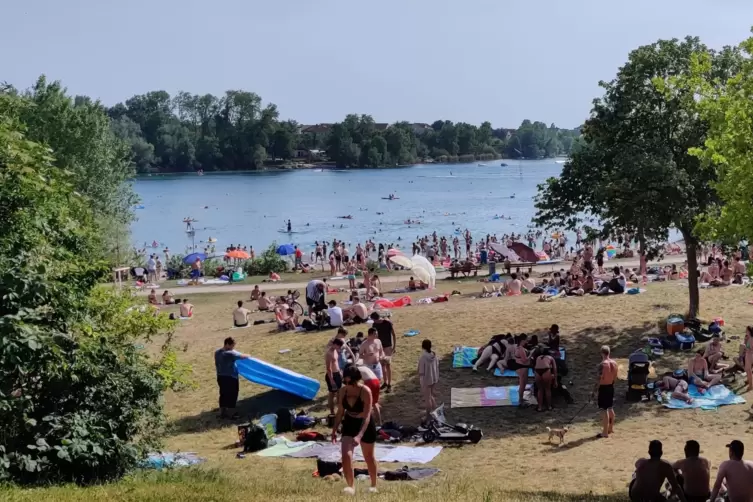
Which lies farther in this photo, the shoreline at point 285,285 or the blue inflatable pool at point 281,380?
the shoreline at point 285,285

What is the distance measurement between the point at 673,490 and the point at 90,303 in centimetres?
737

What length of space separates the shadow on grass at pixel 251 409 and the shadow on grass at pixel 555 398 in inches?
58.8

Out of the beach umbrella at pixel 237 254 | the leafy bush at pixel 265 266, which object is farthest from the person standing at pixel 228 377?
the beach umbrella at pixel 237 254

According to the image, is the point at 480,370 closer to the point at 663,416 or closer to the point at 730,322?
the point at 663,416

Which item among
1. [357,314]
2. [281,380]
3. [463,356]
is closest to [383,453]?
[281,380]

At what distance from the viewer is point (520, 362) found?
15.0 meters

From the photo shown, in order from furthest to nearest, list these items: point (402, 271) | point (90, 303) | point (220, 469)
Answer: point (402, 271) → point (220, 469) → point (90, 303)

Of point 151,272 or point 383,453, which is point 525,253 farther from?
point 383,453

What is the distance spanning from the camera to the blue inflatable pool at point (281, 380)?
50.2ft

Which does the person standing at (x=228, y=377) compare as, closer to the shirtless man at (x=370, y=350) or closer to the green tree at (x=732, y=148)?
the shirtless man at (x=370, y=350)

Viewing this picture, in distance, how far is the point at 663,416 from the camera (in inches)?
546

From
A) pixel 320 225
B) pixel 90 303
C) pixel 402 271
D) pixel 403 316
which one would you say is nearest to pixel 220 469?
pixel 90 303

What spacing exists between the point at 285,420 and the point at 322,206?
87.7 metres

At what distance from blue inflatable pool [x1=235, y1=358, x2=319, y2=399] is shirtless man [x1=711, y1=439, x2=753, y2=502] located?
26.8ft
